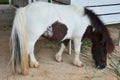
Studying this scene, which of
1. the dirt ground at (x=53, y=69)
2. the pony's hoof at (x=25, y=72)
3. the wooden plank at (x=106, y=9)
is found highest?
the wooden plank at (x=106, y=9)

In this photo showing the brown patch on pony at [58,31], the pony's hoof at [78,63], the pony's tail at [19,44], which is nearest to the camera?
the pony's tail at [19,44]

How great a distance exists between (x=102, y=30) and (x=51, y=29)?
2.15 feet

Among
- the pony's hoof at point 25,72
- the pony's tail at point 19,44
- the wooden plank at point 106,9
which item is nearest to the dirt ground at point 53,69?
the pony's hoof at point 25,72

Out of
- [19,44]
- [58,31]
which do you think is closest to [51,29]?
[58,31]

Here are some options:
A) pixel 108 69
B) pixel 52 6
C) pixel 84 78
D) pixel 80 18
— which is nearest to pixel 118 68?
pixel 108 69

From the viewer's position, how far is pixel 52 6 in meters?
3.84

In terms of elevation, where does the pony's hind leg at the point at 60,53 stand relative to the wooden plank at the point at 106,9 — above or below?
below

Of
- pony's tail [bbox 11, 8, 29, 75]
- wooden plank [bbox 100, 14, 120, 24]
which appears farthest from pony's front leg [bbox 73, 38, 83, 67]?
wooden plank [bbox 100, 14, 120, 24]

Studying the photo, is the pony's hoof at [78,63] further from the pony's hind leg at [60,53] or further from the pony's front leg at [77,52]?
the pony's hind leg at [60,53]

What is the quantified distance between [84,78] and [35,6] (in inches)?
40.6

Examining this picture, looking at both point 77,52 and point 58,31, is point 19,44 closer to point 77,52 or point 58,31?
point 58,31

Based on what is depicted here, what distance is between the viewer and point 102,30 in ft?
13.0

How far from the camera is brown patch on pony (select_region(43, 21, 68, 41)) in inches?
150

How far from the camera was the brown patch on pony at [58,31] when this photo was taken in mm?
3818
